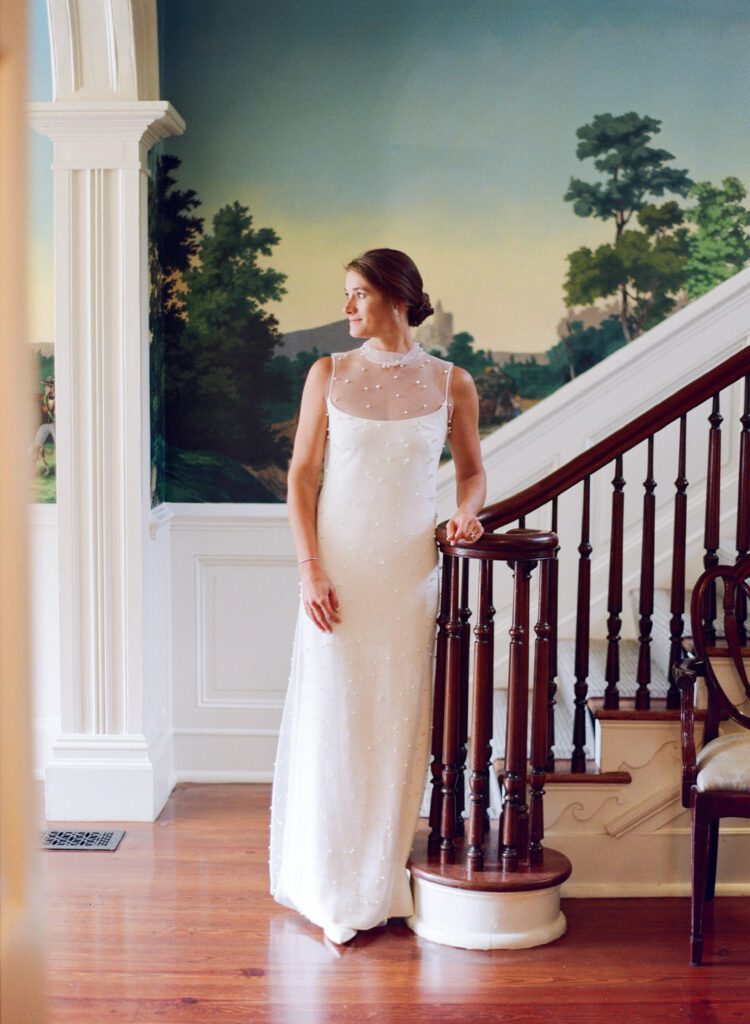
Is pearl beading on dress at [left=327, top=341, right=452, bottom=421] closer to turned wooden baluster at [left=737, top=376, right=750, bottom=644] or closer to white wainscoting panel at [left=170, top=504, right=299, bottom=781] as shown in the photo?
turned wooden baluster at [left=737, top=376, right=750, bottom=644]

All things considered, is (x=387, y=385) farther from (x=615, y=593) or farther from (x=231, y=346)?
(x=231, y=346)

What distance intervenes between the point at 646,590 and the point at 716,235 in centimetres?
190

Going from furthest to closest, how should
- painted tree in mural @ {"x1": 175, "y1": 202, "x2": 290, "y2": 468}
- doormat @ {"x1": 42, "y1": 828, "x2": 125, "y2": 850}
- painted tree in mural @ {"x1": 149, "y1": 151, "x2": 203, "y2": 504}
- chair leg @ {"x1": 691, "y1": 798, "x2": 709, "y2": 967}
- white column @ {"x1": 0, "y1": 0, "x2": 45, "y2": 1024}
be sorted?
painted tree in mural @ {"x1": 175, "y1": 202, "x2": 290, "y2": 468} → painted tree in mural @ {"x1": 149, "y1": 151, "x2": 203, "y2": 504} → doormat @ {"x1": 42, "y1": 828, "x2": 125, "y2": 850} → chair leg @ {"x1": 691, "y1": 798, "x2": 709, "y2": 967} → white column @ {"x1": 0, "y1": 0, "x2": 45, "y2": 1024}

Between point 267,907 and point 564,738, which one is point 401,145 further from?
point 267,907

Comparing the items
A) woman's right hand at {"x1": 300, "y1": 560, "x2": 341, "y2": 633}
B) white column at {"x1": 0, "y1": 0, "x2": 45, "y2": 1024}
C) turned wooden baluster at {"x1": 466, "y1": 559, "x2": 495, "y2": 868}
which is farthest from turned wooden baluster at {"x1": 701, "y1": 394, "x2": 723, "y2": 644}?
white column at {"x1": 0, "y1": 0, "x2": 45, "y2": 1024}

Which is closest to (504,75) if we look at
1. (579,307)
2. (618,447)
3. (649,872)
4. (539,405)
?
(579,307)

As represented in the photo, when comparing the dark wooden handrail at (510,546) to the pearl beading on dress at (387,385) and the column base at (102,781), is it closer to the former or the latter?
the pearl beading on dress at (387,385)

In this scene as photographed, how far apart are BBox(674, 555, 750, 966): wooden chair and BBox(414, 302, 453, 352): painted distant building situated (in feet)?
5.37

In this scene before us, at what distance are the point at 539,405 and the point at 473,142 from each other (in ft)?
3.51

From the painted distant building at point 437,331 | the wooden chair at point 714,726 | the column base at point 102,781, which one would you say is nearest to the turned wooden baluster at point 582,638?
the wooden chair at point 714,726

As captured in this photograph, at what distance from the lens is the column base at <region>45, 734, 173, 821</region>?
423 centimetres

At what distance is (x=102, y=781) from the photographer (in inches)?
167

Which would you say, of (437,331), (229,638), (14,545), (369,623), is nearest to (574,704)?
(369,623)

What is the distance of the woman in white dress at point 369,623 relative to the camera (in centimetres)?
318
